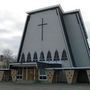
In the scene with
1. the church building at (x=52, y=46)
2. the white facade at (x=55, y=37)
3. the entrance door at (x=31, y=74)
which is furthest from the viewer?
the white facade at (x=55, y=37)

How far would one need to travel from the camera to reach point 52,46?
4375cm

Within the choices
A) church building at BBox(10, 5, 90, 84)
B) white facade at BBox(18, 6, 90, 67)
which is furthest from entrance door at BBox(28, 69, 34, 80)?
A: white facade at BBox(18, 6, 90, 67)

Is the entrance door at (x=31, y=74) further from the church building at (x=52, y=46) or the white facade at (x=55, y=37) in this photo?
the white facade at (x=55, y=37)

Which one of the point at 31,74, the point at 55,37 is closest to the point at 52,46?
the point at 55,37

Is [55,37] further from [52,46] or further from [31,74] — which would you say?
[31,74]

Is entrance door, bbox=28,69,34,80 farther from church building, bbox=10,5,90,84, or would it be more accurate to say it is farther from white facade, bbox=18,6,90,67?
white facade, bbox=18,6,90,67

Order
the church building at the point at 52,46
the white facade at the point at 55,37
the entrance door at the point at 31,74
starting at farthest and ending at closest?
1. the white facade at the point at 55,37
2. the church building at the point at 52,46
3. the entrance door at the point at 31,74

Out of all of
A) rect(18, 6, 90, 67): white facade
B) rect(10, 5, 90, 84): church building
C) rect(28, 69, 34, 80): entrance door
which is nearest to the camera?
rect(28, 69, 34, 80): entrance door

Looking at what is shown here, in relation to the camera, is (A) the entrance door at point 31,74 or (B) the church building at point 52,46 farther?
(B) the church building at point 52,46

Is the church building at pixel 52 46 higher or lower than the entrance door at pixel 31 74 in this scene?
higher

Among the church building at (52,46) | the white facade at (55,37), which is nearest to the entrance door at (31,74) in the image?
the church building at (52,46)

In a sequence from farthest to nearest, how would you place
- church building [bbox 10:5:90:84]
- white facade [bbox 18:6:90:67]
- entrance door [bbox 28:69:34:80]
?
white facade [bbox 18:6:90:67] → church building [bbox 10:5:90:84] → entrance door [bbox 28:69:34:80]

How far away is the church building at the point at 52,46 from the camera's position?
1550 inches

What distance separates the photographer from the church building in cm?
3938
